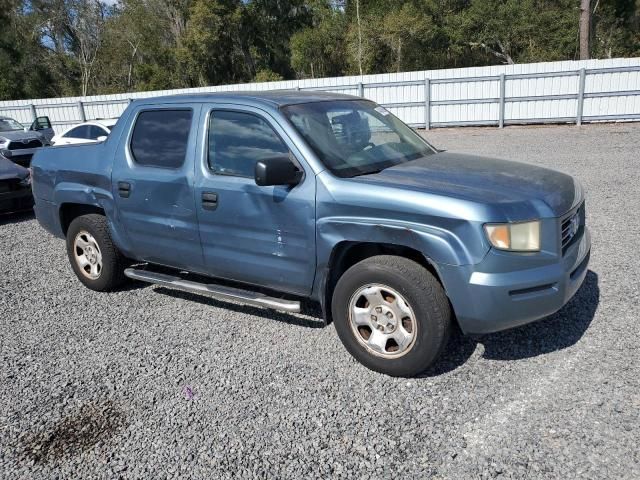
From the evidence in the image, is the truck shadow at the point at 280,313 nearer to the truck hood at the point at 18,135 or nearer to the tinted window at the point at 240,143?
the tinted window at the point at 240,143

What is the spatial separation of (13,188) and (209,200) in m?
6.39

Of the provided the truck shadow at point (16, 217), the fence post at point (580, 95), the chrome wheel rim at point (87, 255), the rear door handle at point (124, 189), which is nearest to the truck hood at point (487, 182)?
the rear door handle at point (124, 189)

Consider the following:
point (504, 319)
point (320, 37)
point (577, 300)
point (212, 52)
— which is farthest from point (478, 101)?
point (212, 52)

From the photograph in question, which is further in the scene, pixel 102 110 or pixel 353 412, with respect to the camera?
pixel 102 110

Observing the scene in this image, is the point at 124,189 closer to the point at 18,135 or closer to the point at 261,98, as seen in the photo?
the point at 261,98

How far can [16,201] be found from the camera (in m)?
8.72

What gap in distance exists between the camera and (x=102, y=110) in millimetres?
23688

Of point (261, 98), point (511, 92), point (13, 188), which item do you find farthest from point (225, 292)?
point (511, 92)

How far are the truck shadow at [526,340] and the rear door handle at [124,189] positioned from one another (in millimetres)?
2851

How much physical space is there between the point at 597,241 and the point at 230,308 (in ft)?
13.5

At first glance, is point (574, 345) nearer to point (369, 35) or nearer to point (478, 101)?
point (478, 101)

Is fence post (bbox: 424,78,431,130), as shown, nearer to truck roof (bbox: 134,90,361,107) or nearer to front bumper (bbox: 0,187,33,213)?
front bumper (bbox: 0,187,33,213)

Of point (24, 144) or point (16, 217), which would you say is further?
point (24, 144)

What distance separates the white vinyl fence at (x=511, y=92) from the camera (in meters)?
16.9
